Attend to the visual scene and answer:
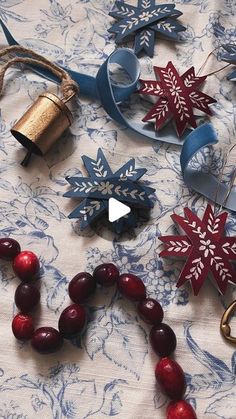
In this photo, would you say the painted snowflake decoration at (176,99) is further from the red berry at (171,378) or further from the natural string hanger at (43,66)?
the red berry at (171,378)

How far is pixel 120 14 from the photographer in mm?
845

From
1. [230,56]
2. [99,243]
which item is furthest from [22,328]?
[230,56]

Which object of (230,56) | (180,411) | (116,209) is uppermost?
(230,56)

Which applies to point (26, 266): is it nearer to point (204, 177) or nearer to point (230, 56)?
point (204, 177)

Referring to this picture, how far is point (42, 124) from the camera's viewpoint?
0.72 m

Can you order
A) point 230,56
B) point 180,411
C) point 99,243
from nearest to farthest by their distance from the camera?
point 180,411
point 99,243
point 230,56

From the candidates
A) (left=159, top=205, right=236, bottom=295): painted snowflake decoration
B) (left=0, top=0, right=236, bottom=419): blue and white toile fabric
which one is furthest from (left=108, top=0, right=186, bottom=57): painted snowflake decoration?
(left=159, top=205, right=236, bottom=295): painted snowflake decoration

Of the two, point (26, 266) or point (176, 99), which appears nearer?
point (26, 266)

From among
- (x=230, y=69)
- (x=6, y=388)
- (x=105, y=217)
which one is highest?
(x=230, y=69)

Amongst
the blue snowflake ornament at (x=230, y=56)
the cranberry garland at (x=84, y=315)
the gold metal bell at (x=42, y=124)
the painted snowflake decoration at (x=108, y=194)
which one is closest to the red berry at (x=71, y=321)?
the cranberry garland at (x=84, y=315)

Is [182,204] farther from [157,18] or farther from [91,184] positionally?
[157,18]

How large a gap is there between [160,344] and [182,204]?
189 millimetres

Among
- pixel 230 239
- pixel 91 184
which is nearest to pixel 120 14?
pixel 91 184

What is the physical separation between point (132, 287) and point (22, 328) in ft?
0.44
